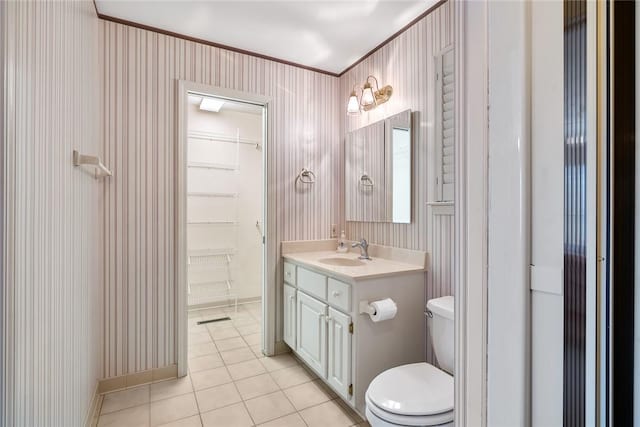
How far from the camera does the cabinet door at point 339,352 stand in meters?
1.89

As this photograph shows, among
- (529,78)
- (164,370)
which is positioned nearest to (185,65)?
(164,370)

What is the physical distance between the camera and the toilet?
133cm

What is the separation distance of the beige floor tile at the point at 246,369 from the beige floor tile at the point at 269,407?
323 millimetres

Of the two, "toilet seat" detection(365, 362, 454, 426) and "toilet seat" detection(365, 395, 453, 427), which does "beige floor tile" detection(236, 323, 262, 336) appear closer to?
"toilet seat" detection(365, 362, 454, 426)

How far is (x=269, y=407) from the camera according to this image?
79.3 inches

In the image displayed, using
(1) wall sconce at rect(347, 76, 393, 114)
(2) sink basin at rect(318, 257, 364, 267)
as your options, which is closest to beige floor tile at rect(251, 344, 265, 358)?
(2) sink basin at rect(318, 257, 364, 267)

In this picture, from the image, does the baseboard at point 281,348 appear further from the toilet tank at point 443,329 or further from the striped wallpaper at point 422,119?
the toilet tank at point 443,329

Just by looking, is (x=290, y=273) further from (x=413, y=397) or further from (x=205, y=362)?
(x=413, y=397)

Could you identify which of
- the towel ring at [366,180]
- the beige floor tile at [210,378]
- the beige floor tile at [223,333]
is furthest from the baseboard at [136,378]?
the towel ring at [366,180]

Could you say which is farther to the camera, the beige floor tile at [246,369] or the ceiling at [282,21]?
the beige floor tile at [246,369]

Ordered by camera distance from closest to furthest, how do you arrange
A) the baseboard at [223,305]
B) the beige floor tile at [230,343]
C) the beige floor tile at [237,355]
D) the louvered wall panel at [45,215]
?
the louvered wall panel at [45,215]
the beige floor tile at [237,355]
the beige floor tile at [230,343]
the baseboard at [223,305]

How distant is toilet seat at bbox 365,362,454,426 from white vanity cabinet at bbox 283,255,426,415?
28 centimetres

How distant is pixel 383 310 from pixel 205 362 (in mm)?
1659

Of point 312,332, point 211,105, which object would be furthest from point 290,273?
point 211,105
